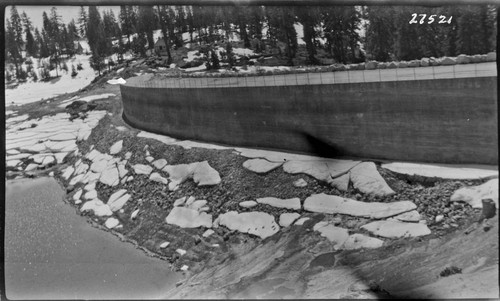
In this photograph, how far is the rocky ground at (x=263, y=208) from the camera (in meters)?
2.32

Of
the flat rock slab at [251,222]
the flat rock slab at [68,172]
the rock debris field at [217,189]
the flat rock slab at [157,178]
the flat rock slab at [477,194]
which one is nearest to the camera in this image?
the flat rock slab at [477,194]

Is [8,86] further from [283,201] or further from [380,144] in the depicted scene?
[380,144]

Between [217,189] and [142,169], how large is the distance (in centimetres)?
56

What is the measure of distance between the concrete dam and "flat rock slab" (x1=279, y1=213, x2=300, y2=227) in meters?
0.43

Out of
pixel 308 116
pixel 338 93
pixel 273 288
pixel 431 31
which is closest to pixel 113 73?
pixel 308 116

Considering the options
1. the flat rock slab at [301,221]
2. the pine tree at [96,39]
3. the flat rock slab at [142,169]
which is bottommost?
the flat rock slab at [301,221]

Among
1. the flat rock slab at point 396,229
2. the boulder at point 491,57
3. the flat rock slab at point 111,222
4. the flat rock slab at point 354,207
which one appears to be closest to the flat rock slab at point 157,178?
the flat rock slab at point 111,222

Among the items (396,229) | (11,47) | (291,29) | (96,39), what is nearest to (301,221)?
(396,229)

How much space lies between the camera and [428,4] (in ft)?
8.19

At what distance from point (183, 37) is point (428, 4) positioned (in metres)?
1.66

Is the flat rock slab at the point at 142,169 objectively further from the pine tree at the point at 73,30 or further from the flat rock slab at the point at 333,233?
the flat rock slab at the point at 333,233

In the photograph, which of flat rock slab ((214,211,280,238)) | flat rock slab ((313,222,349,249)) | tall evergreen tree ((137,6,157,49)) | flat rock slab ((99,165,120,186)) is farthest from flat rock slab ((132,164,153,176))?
flat rock slab ((313,222,349,249))

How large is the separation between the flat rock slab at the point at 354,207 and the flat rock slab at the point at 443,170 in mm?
210

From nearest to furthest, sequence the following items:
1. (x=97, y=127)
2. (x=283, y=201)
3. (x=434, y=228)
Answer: (x=434, y=228), (x=283, y=201), (x=97, y=127)
